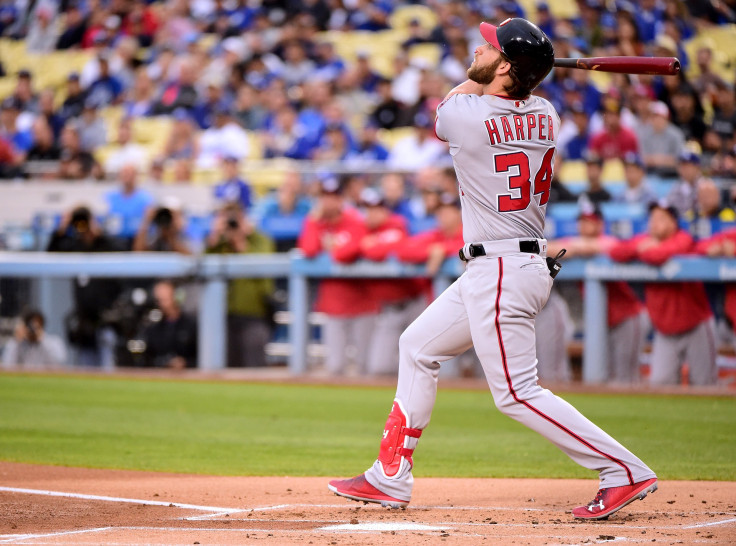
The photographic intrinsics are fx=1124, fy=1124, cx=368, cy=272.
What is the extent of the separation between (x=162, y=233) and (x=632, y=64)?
843 centimetres

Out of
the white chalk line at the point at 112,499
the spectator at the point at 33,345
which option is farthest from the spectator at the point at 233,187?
the white chalk line at the point at 112,499

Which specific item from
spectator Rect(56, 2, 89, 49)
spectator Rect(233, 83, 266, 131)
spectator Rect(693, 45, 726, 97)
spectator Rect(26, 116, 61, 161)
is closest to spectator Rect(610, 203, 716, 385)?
spectator Rect(693, 45, 726, 97)

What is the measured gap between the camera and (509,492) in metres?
5.13

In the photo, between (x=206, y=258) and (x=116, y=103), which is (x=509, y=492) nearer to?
(x=206, y=258)

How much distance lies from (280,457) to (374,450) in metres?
0.56

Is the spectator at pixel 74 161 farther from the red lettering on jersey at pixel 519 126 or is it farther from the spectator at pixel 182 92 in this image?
the red lettering on jersey at pixel 519 126

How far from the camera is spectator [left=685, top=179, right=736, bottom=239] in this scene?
10.3m

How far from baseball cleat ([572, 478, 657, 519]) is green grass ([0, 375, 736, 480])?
1475 millimetres

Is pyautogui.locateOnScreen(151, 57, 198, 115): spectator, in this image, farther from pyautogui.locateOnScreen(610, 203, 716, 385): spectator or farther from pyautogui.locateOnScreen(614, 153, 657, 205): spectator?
pyautogui.locateOnScreen(610, 203, 716, 385): spectator

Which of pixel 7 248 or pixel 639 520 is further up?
pixel 7 248

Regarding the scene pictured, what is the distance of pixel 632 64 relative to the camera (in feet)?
14.1

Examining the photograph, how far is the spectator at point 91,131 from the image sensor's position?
A: 16.2m

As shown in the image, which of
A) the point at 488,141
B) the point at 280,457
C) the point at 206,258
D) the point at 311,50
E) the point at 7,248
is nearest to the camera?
the point at 488,141

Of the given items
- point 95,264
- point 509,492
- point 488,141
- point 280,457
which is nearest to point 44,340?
point 95,264
